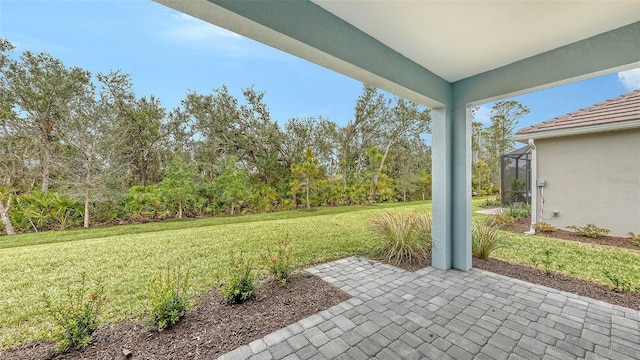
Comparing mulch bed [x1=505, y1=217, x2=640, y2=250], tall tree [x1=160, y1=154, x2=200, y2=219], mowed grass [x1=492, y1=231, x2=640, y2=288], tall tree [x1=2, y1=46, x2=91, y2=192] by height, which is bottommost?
mowed grass [x1=492, y1=231, x2=640, y2=288]

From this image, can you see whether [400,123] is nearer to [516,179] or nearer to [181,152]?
[516,179]

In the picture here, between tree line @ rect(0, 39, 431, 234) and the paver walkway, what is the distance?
7396mm

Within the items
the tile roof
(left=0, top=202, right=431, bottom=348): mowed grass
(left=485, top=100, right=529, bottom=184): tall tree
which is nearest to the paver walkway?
(left=0, top=202, right=431, bottom=348): mowed grass

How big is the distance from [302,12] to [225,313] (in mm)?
2833

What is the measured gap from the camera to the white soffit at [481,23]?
1967 mm

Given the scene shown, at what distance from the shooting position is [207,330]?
6.91 ft

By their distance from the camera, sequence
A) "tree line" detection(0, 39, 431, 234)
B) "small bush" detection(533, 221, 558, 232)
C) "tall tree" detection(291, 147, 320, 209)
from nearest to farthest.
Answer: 1. "small bush" detection(533, 221, 558, 232)
2. "tree line" detection(0, 39, 431, 234)
3. "tall tree" detection(291, 147, 320, 209)

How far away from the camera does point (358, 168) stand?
14.5 metres

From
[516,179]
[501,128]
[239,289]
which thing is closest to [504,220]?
[516,179]

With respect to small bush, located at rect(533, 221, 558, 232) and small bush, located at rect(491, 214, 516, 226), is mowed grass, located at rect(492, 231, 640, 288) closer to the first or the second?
small bush, located at rect(533, 221, 558, 232)

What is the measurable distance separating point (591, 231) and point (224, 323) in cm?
771

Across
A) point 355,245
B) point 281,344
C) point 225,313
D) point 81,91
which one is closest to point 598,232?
point 355,245

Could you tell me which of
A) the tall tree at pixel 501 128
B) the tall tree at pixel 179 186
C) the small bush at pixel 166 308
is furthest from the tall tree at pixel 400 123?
the small bush at pixel 166 308

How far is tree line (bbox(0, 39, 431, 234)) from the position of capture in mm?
6797
